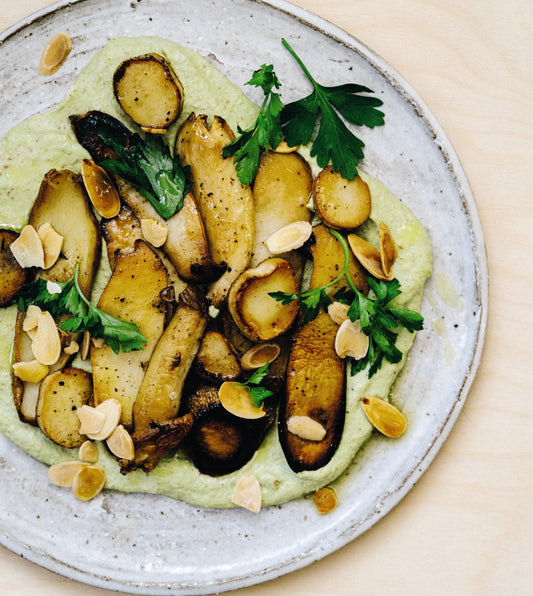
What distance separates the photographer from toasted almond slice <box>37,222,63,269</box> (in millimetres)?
1247

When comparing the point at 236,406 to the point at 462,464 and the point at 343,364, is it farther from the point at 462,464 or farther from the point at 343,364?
the point at 462,464

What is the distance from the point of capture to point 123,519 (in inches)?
52.8

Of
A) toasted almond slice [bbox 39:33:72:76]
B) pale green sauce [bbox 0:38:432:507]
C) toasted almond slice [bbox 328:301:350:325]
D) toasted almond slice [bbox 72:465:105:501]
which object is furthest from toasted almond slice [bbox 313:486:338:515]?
toasted almond slice [bbox 39:33:72:76]

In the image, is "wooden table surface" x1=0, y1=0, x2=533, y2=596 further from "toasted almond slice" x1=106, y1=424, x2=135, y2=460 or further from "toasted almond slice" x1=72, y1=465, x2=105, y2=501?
"toasted almond slice" x1=106, y1=424, x2=135, y2=460

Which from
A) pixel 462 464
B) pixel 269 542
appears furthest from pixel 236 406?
pixel 462 464

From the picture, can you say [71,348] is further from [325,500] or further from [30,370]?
[325,500]

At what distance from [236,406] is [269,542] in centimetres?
39

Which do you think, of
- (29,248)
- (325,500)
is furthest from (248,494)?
(29,248)

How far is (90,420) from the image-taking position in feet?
4.05

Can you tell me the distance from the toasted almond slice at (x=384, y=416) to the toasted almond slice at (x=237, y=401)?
27cm

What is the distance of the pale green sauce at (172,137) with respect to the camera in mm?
1286

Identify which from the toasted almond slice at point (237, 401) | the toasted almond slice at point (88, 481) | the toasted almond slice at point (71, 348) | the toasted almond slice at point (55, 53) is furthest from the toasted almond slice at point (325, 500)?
the toasted almond slice at point (55, 53)

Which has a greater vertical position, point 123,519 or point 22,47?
point 22,47

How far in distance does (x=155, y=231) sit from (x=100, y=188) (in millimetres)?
171
